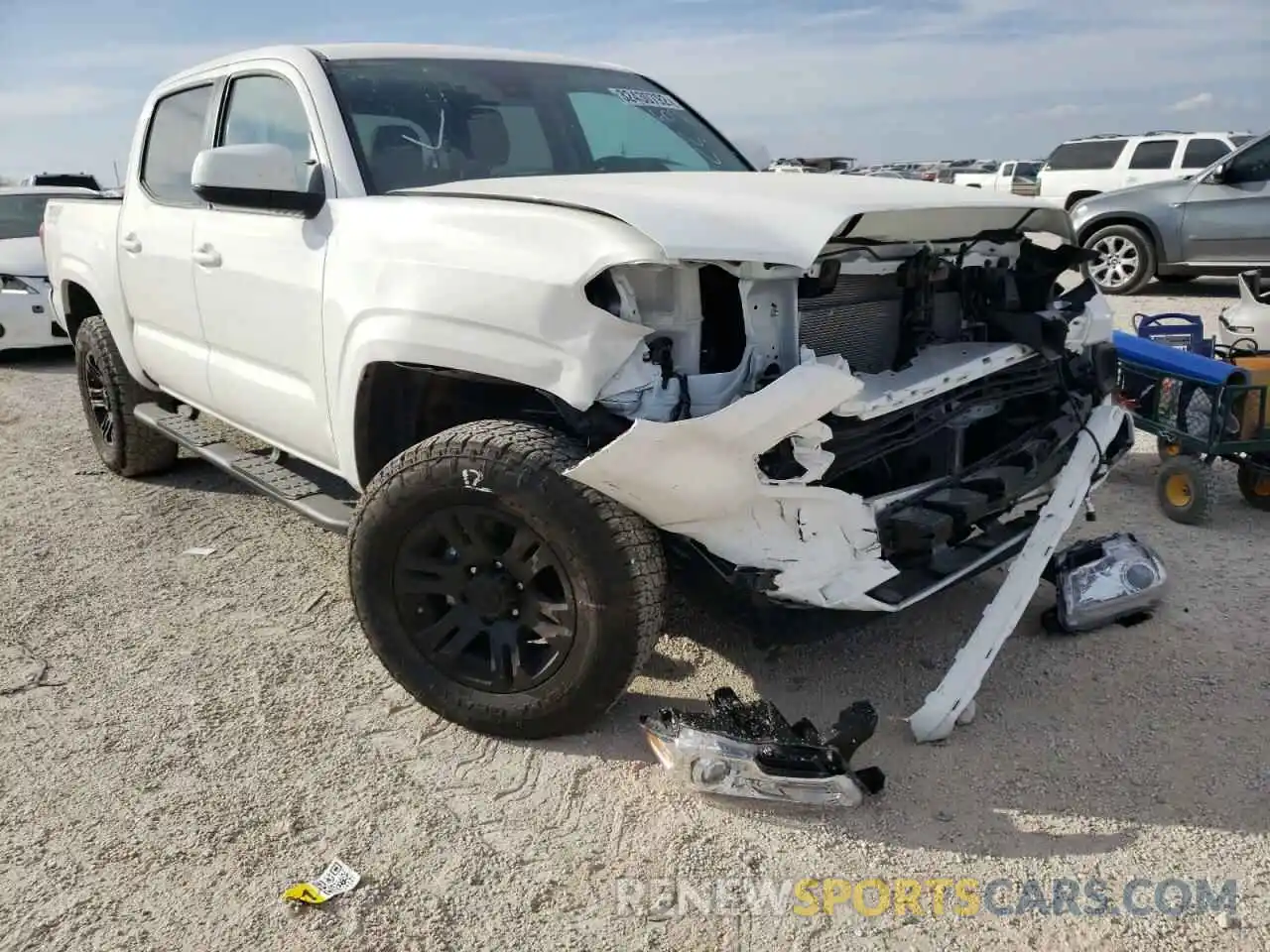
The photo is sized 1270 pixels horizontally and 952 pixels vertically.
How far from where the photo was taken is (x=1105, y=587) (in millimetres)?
3400

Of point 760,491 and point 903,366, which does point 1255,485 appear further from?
point 760,491

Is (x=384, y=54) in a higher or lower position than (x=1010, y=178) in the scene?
higher

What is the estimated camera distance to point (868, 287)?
10.2 ft

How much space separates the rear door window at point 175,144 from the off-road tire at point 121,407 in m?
0.98

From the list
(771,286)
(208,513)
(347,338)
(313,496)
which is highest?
(771,286)

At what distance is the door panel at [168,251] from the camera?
412cm

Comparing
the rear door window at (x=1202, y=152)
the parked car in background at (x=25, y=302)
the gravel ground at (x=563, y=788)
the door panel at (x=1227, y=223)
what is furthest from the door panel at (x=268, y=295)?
the rear door window at (x=1202, y=152)

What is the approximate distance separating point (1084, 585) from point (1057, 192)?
14.3 metres

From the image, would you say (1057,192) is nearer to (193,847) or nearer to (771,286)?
(771,286)

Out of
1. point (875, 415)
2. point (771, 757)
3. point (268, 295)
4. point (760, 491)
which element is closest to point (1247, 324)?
point (875, 415)

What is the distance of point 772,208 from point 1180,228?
9937mm

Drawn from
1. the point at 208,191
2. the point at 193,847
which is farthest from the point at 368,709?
the point at 208,191

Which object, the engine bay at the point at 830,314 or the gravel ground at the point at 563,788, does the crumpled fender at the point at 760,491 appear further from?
the gravel ground at the point at 563,788

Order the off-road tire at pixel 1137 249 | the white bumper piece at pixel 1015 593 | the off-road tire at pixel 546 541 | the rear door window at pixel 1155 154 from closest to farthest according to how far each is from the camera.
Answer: the off-road tire at pixel 546 541, the white bumper piece at pixel 1015 593, the off-road tire at pixel 1137 249, the rear door window at pixel 1155 154
